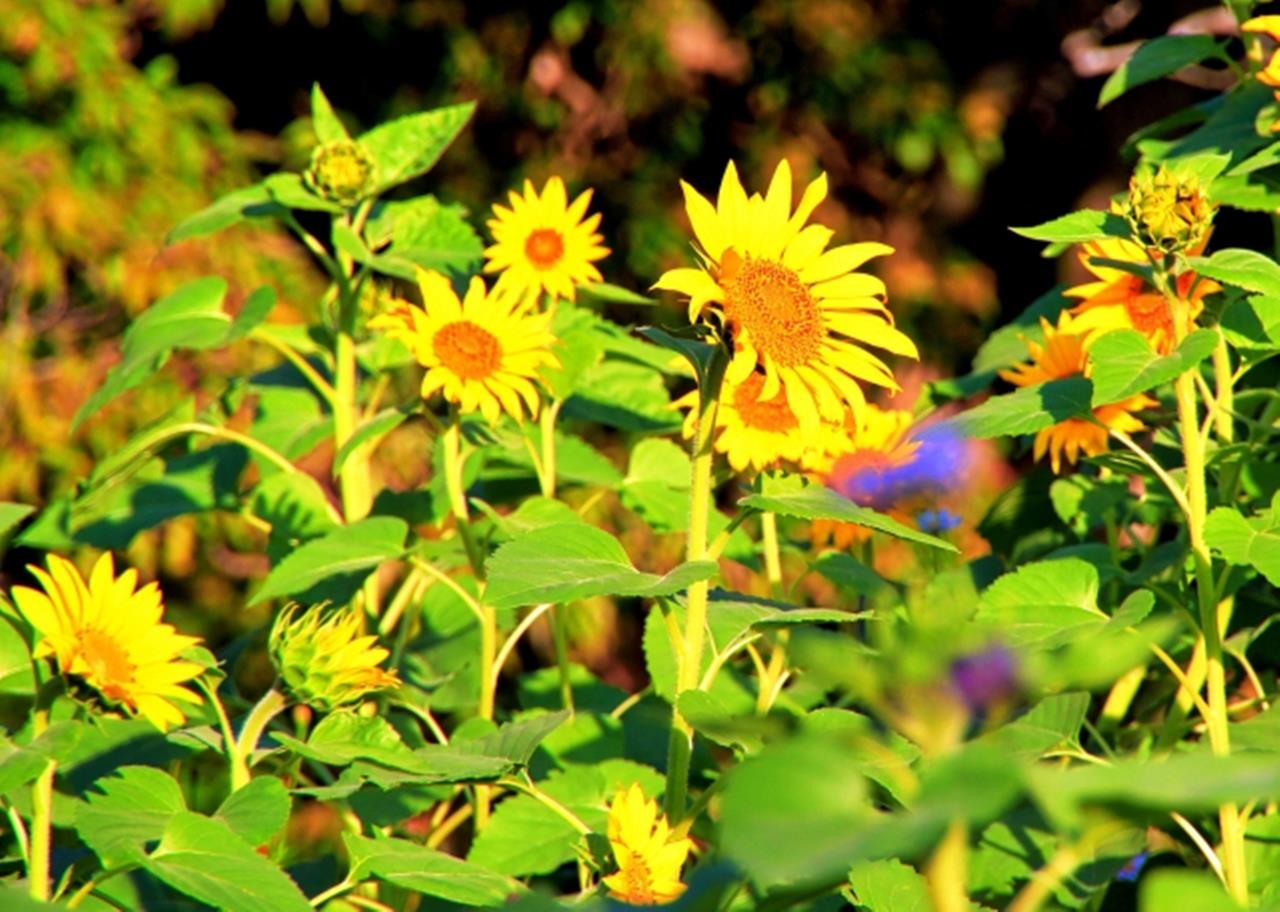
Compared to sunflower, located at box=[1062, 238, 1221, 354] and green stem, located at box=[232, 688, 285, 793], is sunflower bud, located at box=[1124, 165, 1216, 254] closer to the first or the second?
sunflower, located at box=[1062, 238, 1221, 354]

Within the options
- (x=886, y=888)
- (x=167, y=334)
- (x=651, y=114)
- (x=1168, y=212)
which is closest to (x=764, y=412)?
(x=1168, y=212)

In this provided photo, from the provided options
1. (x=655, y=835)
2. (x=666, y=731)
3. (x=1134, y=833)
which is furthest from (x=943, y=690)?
(x=666, y=731)

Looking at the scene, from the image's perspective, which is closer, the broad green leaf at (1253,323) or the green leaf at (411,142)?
the broad green leaf at (1253,323)

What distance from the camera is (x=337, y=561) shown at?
1.14 meters

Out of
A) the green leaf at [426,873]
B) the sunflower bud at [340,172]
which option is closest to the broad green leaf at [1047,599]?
the green leaf at [426,873]

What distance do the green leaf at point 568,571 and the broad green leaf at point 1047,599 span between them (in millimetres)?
240

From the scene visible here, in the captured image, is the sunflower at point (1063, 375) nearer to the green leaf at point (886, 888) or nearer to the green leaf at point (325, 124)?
the green leaf at point (886, 888)

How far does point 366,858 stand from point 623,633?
2.50m

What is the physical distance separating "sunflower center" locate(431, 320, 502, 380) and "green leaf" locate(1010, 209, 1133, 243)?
350 millimetres

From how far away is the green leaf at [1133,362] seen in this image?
969 millimetres

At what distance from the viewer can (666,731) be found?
1.31 meters

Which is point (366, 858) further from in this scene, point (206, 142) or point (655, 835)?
point (206, 142)

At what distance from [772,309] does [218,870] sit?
0.39m

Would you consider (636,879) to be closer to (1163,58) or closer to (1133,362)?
(1133,362)
